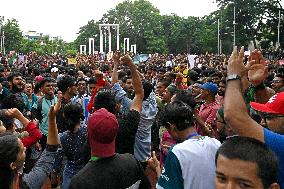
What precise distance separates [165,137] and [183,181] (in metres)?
2.03

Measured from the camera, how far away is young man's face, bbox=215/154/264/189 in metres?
2.22

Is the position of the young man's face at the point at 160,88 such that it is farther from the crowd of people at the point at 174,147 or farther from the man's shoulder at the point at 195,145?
the man's shoulder at the point at 195,145

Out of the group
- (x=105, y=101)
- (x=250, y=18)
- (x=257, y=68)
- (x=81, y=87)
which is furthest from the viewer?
(x=250, y=18)

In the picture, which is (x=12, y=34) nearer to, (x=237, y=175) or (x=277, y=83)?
(x=277, y=83)

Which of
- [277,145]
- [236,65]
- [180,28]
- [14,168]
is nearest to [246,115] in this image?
[277,145]

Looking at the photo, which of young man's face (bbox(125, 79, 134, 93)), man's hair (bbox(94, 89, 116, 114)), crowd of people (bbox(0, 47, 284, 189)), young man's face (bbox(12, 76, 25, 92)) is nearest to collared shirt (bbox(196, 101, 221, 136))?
crowd of people (bbox(0, 47, 284, 189))

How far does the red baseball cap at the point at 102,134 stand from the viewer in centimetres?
333

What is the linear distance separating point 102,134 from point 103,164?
23 cm

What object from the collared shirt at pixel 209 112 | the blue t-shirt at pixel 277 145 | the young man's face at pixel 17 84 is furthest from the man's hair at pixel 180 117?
the young man's face at pixel 17 84

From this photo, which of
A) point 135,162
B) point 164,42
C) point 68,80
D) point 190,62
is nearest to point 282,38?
point 164,42

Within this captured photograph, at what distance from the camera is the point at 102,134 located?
3.32 m

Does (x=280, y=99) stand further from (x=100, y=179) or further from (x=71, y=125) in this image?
(x=71, y=125)

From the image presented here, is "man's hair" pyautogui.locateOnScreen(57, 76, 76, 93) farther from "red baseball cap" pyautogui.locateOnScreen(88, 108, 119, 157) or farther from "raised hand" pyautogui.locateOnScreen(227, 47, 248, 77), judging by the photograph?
"raised hand" pyautogui.locateOnScreen(227, 47, 248, 77)

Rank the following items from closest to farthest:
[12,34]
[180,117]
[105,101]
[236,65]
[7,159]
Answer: [7,159] < [236,65] < [180,117] < [105,101] < [12,34]
